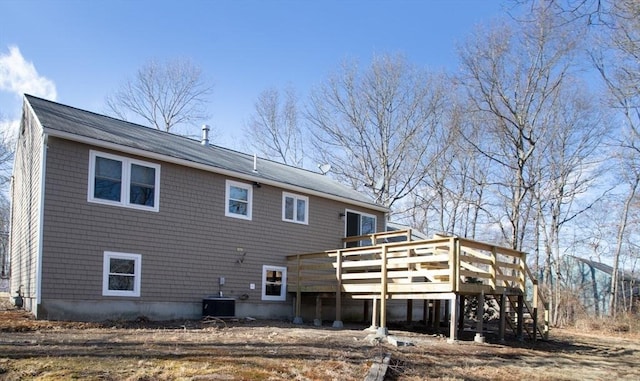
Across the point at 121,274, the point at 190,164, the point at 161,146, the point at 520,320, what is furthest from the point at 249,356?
the point at 520,320

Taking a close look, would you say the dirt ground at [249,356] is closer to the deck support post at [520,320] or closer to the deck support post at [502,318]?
the deck support post at [502,318]

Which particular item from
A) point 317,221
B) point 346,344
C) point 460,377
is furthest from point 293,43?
point 460,377

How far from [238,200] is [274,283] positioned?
8.62 ft

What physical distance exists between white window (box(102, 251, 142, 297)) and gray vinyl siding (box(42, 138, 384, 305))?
0.39ft

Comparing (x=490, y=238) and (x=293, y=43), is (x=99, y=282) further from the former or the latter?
(x=490, y=238)

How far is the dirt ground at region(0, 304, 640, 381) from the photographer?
6.18 meters

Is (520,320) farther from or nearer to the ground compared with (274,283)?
nearer to the ground

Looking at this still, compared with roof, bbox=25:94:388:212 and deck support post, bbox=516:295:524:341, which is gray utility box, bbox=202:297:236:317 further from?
deck support post, bbox=516:295:524:341

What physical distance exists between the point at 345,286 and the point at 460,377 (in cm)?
612

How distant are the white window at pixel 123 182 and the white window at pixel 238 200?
208 centimetres

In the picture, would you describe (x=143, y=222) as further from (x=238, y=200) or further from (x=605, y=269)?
(x=605, y=269)

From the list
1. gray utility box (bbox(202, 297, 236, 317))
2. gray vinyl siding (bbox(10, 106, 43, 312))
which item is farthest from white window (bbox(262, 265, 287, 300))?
gray vinyl siding (bbox(10, 106, 43, 312))

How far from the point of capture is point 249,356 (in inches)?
289

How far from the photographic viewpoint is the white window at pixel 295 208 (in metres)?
15.5
